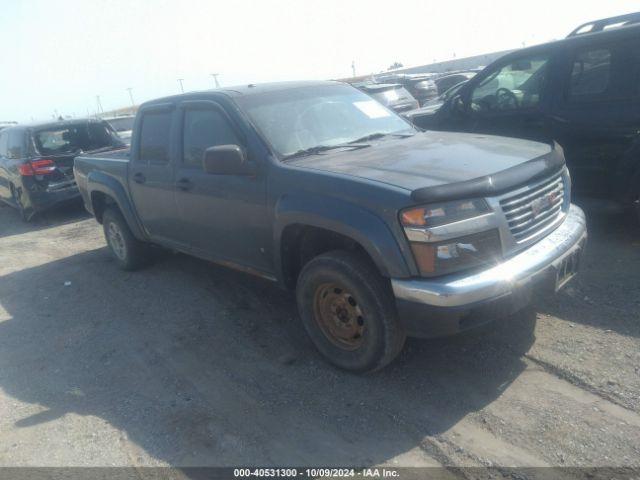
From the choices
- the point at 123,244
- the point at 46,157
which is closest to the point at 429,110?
the point at 123,244

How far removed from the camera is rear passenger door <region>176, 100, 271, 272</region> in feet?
12.9

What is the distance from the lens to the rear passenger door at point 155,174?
4871 millimetres

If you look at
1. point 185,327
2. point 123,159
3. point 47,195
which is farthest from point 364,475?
point 47,195

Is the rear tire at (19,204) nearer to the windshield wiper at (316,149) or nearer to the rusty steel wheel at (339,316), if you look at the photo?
the windshield wiper at (316,149)

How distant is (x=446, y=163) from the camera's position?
3404mm

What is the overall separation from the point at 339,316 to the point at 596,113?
10.8 feet

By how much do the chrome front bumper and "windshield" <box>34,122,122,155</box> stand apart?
26.7 ft

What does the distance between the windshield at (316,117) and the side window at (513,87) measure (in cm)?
154

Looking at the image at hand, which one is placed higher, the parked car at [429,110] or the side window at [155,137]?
the side window at [155,137]

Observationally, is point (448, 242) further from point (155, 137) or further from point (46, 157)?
point (46, 157)

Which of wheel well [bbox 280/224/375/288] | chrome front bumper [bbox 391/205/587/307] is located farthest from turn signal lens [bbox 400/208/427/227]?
wheel well [bbox 280/224/375/288]

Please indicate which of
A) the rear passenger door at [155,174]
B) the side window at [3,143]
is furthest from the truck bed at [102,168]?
the side window at [3,143]

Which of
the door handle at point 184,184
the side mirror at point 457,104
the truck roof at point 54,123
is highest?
the truck roof at point 54,123

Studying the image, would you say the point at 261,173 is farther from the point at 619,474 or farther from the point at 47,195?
the point at 47,195
